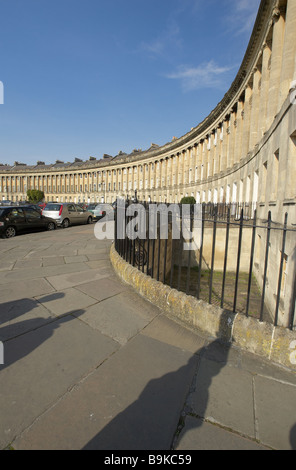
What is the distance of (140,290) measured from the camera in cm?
418

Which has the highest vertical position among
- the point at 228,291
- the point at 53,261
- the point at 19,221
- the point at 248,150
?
the point at 248,150

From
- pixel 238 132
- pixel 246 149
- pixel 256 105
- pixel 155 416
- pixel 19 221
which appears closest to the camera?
pixel 155 416

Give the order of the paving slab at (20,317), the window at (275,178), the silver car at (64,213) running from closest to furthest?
1. the paving slab at (20,317)
2. the window at (275,178)
3. the silver car at (64,213)

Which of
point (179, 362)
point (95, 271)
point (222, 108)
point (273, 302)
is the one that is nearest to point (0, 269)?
point (95, 271)

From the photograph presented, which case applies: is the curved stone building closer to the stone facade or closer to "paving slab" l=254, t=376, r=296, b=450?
the stone facade

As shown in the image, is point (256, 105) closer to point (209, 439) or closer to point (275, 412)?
point (275, 412)

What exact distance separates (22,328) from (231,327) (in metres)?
2.48

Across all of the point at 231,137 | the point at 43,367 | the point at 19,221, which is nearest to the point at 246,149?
the point at 231,137

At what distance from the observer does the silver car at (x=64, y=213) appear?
52.6ft

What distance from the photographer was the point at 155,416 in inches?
70.7

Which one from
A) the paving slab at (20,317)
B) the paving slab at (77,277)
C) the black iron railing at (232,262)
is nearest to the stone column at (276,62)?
the black iron railing at (232,262)

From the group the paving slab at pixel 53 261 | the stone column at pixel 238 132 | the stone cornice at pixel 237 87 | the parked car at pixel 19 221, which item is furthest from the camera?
the stone column at pixel 238 132

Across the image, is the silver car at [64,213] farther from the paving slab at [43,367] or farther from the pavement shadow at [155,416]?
the pavement shadow at [155,416]
